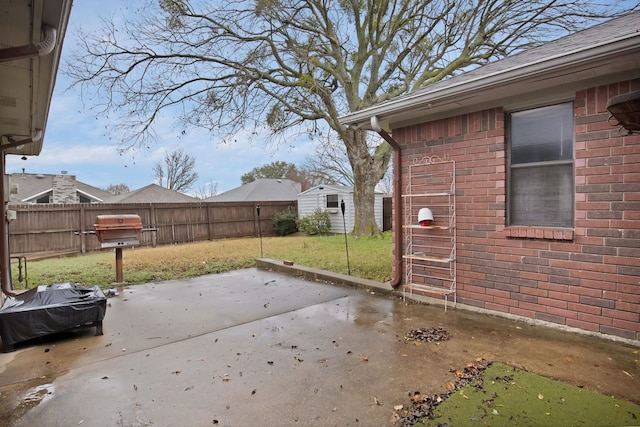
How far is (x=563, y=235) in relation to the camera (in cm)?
373

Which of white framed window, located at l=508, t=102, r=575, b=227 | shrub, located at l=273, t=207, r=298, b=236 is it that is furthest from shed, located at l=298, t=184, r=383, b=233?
white framed window, located at l=508, t=102, r=575, b=227

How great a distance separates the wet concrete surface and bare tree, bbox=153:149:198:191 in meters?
36.8

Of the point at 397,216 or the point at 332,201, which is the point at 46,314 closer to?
the point at 397,216

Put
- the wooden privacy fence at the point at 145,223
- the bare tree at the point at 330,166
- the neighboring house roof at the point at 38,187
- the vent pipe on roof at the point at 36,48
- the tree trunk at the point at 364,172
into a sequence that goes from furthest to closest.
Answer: the bare tree at the point at 330,166 → the neighboring house roof at the point at 38,187 → the tree trunk at the point at 364,172 → the wooden privacy fence at the point at 145,223 → the vent pipe on roof at the point at 36,48

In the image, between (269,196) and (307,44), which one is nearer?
(307,44)

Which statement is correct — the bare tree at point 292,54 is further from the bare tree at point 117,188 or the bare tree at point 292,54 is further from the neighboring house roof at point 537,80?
the bare tree at point 117,188

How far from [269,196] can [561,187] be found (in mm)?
24637

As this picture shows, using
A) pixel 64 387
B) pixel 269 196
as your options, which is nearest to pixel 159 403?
pixel 64 387

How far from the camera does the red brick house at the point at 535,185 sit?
3363 millimetres

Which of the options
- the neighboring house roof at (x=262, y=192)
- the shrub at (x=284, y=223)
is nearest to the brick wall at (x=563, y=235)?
the shrub at (x=284, y=223)

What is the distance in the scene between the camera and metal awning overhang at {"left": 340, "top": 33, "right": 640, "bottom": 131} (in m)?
3.05

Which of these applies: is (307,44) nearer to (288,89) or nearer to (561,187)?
(288,89)

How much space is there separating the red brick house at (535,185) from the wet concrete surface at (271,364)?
0.41 m

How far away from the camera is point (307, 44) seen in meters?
12.7
